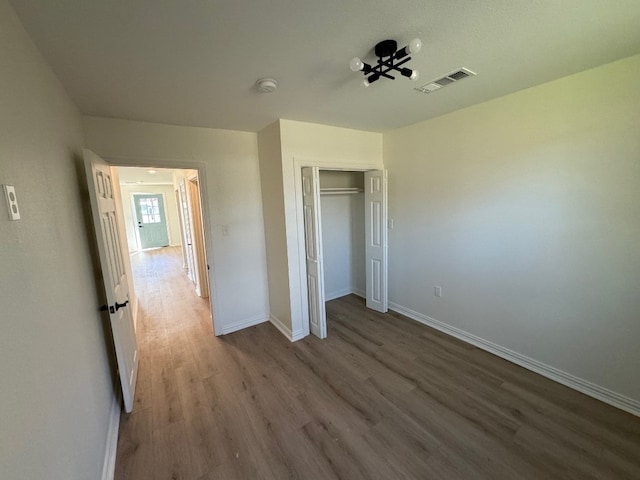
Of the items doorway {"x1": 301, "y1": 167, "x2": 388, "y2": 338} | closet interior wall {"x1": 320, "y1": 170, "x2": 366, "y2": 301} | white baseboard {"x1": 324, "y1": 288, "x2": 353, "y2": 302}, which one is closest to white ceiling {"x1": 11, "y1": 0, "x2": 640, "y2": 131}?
doorway {"x1": 301, "y1": 167, "x2": 388, "y2": 338}

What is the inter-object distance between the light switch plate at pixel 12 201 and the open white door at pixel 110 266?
38.6 inches

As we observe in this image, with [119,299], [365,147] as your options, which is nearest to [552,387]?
[365,147]

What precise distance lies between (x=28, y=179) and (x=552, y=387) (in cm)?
365

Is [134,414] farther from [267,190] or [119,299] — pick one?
[267,190]

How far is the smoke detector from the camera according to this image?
181 centimetres

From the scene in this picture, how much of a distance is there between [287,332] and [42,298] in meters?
2.35

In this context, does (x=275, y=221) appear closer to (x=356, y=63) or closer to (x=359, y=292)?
(x=356, y=63)

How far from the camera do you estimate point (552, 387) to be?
2.21 m

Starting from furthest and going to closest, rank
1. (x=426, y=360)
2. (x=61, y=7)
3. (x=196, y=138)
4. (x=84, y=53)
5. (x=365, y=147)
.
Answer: (x=365, y=147) → (x=196, y=138) → (x=426, y=360) → (x=84, y=53) → (x=61, y=7)

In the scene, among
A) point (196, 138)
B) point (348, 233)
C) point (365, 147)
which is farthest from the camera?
point (348, 233)

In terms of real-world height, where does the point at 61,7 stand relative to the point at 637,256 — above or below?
above

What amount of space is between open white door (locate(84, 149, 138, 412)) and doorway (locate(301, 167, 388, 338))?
68.5 inches

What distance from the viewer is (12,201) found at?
0.93 metres

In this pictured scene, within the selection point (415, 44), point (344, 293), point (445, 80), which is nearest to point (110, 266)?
point (415, 44)
